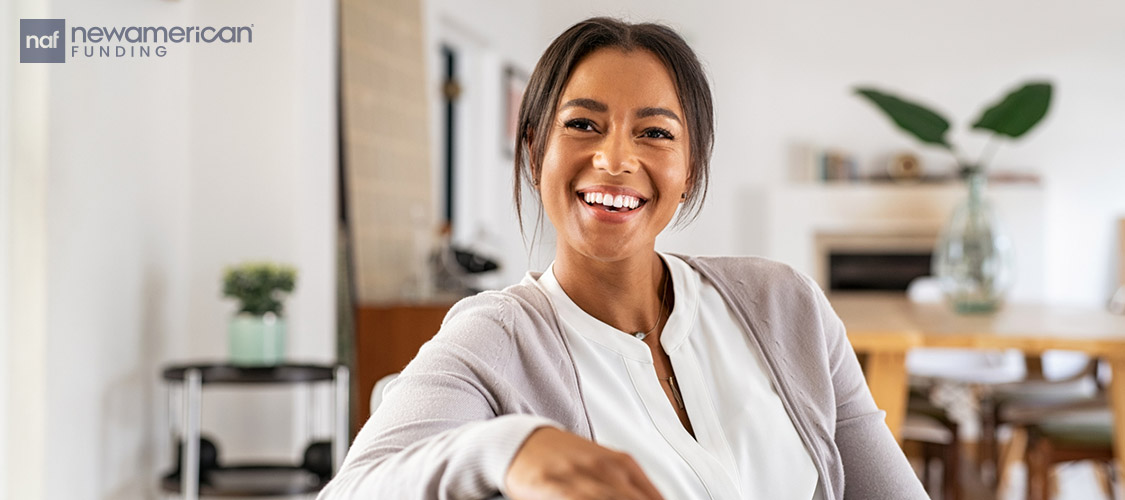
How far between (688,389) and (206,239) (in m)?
2.23

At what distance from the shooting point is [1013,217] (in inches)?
252

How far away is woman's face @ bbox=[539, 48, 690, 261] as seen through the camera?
1.03m

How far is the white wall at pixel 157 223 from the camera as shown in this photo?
2.32 m

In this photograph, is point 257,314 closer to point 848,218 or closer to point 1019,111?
point 1019,111

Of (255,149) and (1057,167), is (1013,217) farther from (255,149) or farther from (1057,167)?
(255,149)

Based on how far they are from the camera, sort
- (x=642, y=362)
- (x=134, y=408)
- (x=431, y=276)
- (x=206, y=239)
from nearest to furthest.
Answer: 1. (x=642, y=362)
2. (x=134, y=408)
3. (x=206, y=239)
4. (x=431, y=276)

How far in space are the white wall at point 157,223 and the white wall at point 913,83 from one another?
11.0 ft

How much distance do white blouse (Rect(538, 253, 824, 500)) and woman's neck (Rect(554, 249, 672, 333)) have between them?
0.02 m

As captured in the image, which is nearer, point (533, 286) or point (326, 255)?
point (533, 286)

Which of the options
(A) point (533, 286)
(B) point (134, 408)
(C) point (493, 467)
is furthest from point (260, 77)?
(C) point (493, 467)

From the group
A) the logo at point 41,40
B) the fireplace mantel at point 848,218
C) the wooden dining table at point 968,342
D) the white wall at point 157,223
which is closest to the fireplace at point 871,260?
the fireplace mantel at point 848,218

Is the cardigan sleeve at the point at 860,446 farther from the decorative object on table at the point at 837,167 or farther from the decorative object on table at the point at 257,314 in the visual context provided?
the decorative object on table at the point at 837,167

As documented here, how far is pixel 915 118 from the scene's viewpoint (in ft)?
10.5

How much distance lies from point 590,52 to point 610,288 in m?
0.24
